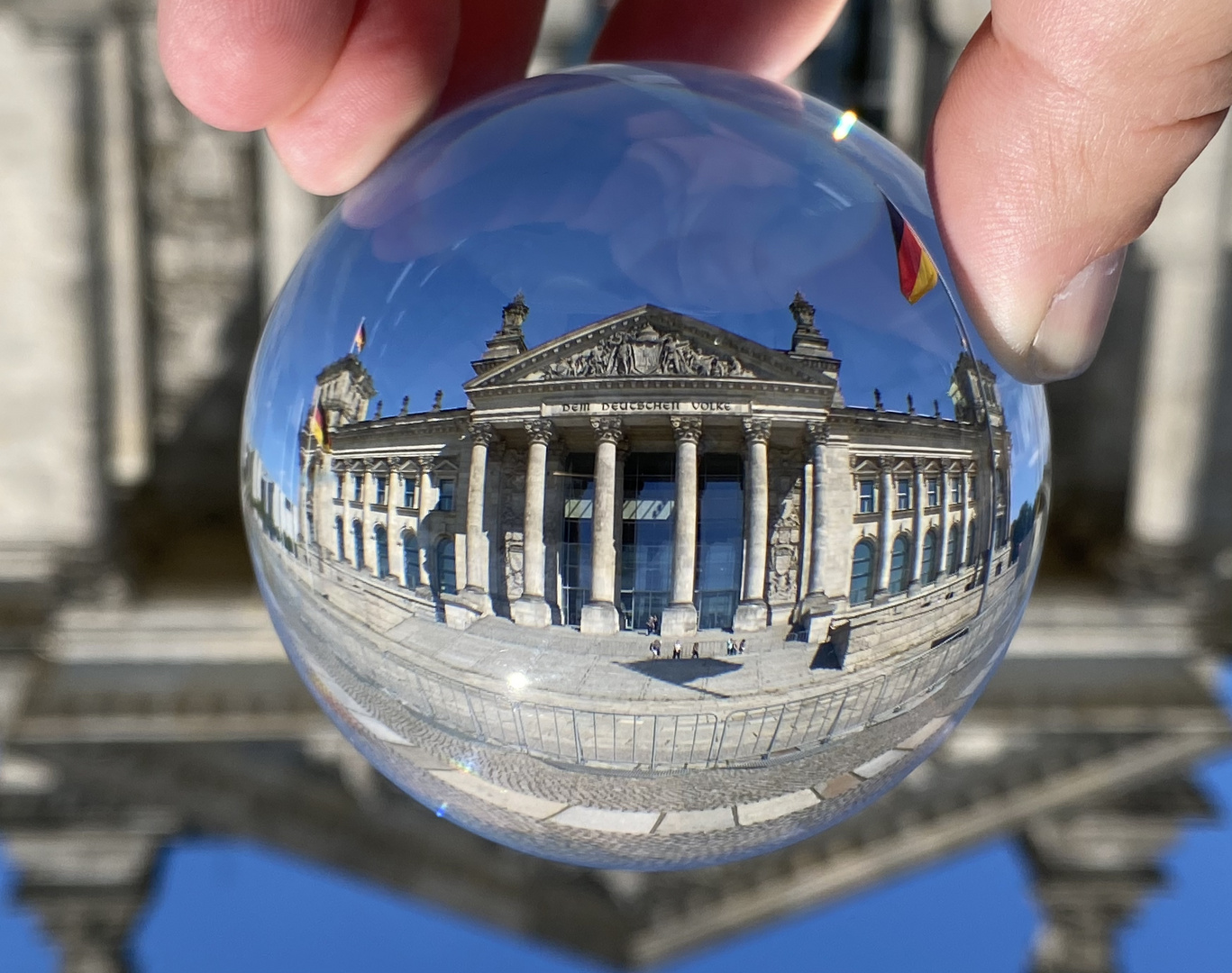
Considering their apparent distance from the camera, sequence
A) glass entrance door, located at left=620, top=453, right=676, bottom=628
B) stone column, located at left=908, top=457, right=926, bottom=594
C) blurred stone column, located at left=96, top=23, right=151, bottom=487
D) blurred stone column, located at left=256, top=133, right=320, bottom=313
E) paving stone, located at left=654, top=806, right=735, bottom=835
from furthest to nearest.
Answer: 1. blurred stone column, located at left=256, top=133, right=320, bottom=313
2. blurred stone column, located at left=96, top=23, right=151, bottom=487
3. paving stone, located at left=654, top=806, right=735, bottom=835
4. stone column, located at left=908, top=457, right=926, bottom=594
5. glass entrance door, located at left=620, top=453, right=676, bottom=628

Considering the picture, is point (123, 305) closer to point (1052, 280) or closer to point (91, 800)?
point (91, 800)

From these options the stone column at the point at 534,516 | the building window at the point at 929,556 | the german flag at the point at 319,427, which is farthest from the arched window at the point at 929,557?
the german flag at the point at 319,427

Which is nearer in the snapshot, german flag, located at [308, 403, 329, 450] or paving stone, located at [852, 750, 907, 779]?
german flag, located at [308, 403, 329, 450]

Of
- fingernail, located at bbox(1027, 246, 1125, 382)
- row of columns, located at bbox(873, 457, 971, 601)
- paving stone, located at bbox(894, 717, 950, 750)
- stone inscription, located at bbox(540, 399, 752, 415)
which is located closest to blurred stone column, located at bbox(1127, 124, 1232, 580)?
fingernail, located at bbox(1027, 246, 1125, 382)

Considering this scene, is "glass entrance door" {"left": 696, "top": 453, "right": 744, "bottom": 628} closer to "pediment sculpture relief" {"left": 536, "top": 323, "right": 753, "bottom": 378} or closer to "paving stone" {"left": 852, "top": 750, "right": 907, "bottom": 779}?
"pediment sculpture relief" {"left": 536, "top": 323, "right": 753, "bottom": 378}

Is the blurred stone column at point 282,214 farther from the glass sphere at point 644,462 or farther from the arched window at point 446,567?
the arched window at point 446,567
